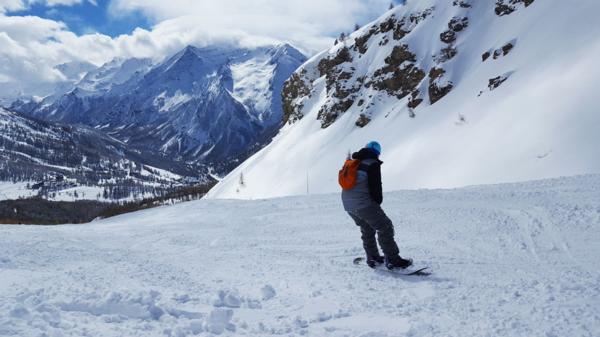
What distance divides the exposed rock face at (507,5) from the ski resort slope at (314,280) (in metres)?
50.8

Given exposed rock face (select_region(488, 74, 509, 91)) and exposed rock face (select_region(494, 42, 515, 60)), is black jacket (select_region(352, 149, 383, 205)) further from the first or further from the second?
exposed rock face (select_region(494, 42, 515, 60))

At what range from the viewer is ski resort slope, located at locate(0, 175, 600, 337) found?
19.1 ft

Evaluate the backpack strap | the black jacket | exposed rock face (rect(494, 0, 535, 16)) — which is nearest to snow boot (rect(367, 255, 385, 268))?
the black jacket

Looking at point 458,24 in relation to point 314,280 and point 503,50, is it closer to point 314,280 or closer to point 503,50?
point 503,50

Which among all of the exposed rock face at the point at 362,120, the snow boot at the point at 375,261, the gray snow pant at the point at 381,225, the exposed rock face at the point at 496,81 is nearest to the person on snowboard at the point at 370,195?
the gray snow pant at the point at 381,225

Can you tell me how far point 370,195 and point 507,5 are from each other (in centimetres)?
6045

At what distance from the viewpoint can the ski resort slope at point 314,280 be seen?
5.81m

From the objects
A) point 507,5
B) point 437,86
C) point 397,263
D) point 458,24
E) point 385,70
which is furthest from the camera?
point 385,70

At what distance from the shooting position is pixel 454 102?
52.2 metres

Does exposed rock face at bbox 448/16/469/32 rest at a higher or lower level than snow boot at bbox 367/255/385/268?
higher

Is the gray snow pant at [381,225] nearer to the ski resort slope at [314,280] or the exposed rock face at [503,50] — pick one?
the ski resort slope at [314,280]

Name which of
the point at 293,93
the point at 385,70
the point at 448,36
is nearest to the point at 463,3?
the point at 448,36

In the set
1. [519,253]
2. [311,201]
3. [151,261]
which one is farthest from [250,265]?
[311,201]

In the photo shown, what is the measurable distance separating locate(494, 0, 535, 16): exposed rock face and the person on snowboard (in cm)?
5822
